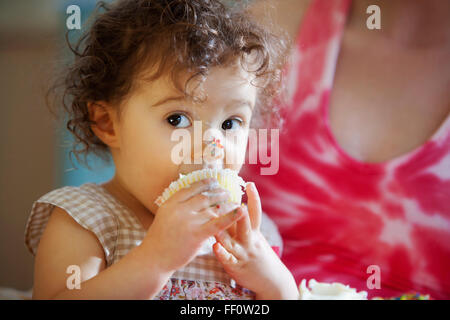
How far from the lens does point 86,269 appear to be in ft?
2.03

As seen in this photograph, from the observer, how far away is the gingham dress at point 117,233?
660mm

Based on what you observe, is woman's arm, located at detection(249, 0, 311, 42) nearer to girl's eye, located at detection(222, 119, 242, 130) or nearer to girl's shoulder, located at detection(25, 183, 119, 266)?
girl's eye, located at detection(222, 119, 242, 130)

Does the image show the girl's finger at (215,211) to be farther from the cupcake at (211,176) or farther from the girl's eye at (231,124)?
the girl's eye at (231,124)

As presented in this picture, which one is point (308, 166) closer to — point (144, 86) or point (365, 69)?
point (365, 69)

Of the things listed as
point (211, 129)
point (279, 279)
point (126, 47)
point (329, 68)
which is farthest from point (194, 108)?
point (329, 68)

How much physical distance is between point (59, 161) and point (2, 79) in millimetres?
174

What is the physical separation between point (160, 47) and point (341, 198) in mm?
447

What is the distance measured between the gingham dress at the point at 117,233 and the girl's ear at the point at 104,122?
0.27 feet

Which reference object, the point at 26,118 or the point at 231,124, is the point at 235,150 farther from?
the point at 26,118

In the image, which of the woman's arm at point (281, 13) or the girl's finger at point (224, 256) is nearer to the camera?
the girl's finger at point (224, 256)

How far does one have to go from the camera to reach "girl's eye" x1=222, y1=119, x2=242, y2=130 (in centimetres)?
65

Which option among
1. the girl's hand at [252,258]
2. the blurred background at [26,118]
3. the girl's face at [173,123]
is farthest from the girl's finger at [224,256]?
the blurred background at [26,118]

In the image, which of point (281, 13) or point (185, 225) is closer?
point (185, 225)

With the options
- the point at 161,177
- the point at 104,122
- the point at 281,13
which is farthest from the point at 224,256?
the point at 281,13
